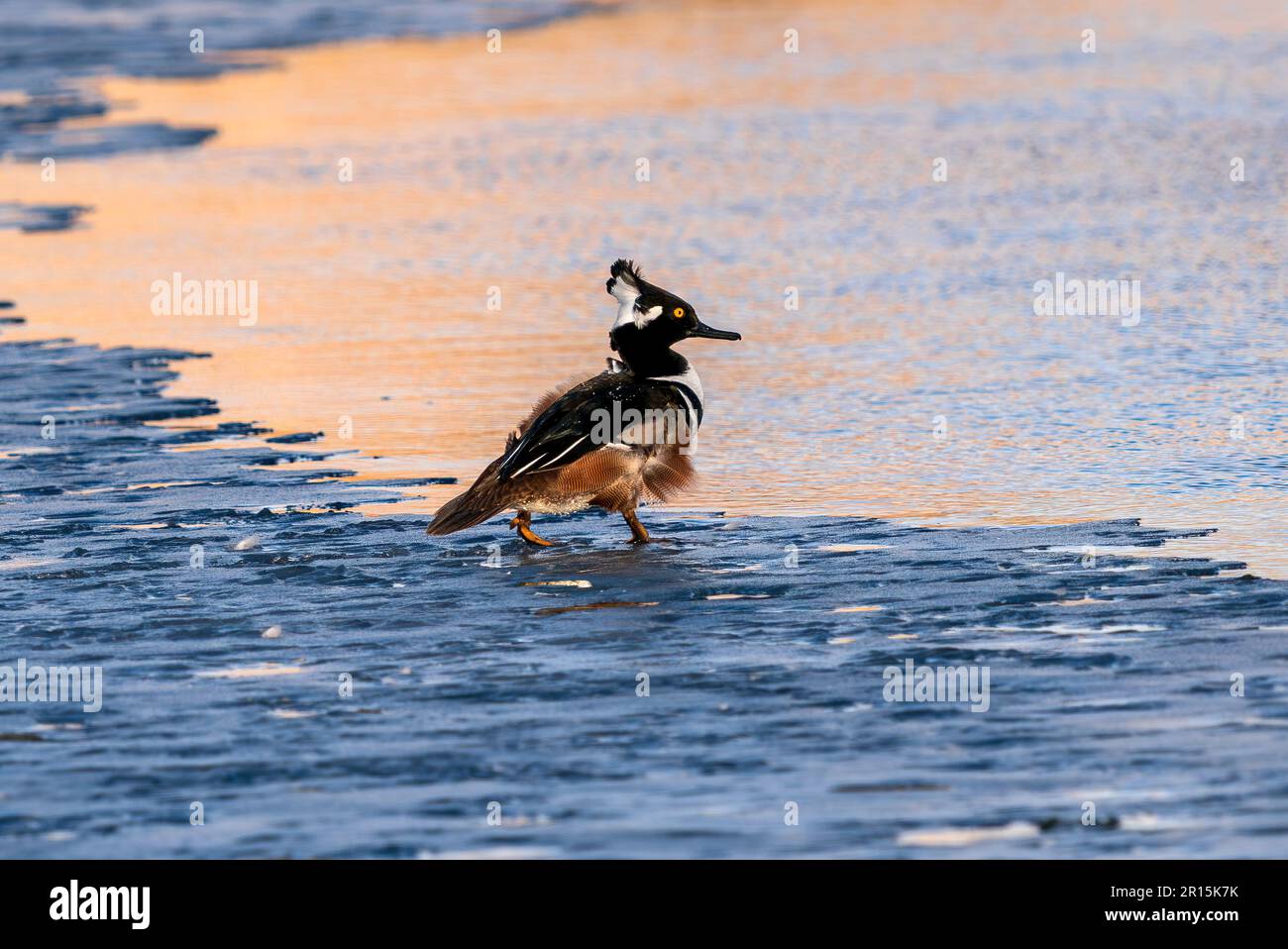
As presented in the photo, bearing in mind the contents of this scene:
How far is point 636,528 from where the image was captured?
9125 millimetres

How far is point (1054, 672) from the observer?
6.92 metres

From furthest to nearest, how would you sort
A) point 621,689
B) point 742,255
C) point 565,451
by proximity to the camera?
point 742,255
point 565,451
point 621,689

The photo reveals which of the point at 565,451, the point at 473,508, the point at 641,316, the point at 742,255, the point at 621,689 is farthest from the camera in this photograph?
the point at 742,255

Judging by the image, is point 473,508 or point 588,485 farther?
point 588,485

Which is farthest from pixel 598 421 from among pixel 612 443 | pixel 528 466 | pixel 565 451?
pixel 528 466

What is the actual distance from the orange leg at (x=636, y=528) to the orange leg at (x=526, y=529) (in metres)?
0.35

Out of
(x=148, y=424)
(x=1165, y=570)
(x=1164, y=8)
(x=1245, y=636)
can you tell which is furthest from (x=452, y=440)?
(x=1164, y=8)

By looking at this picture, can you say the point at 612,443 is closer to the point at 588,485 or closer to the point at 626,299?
the point at 588,485

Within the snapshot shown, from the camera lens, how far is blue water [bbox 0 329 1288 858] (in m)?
5.77

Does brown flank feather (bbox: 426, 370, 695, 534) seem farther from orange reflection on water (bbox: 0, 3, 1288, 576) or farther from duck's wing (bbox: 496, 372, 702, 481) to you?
orange reflection on water (bbox: 0, 3, 1288, 576)

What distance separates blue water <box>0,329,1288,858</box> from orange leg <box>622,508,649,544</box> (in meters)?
0.12

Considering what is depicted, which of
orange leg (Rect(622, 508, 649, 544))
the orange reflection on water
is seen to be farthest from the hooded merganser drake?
the orange reflection on water

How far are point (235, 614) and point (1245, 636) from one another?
3418 mm

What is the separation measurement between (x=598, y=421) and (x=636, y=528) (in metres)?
0.46
